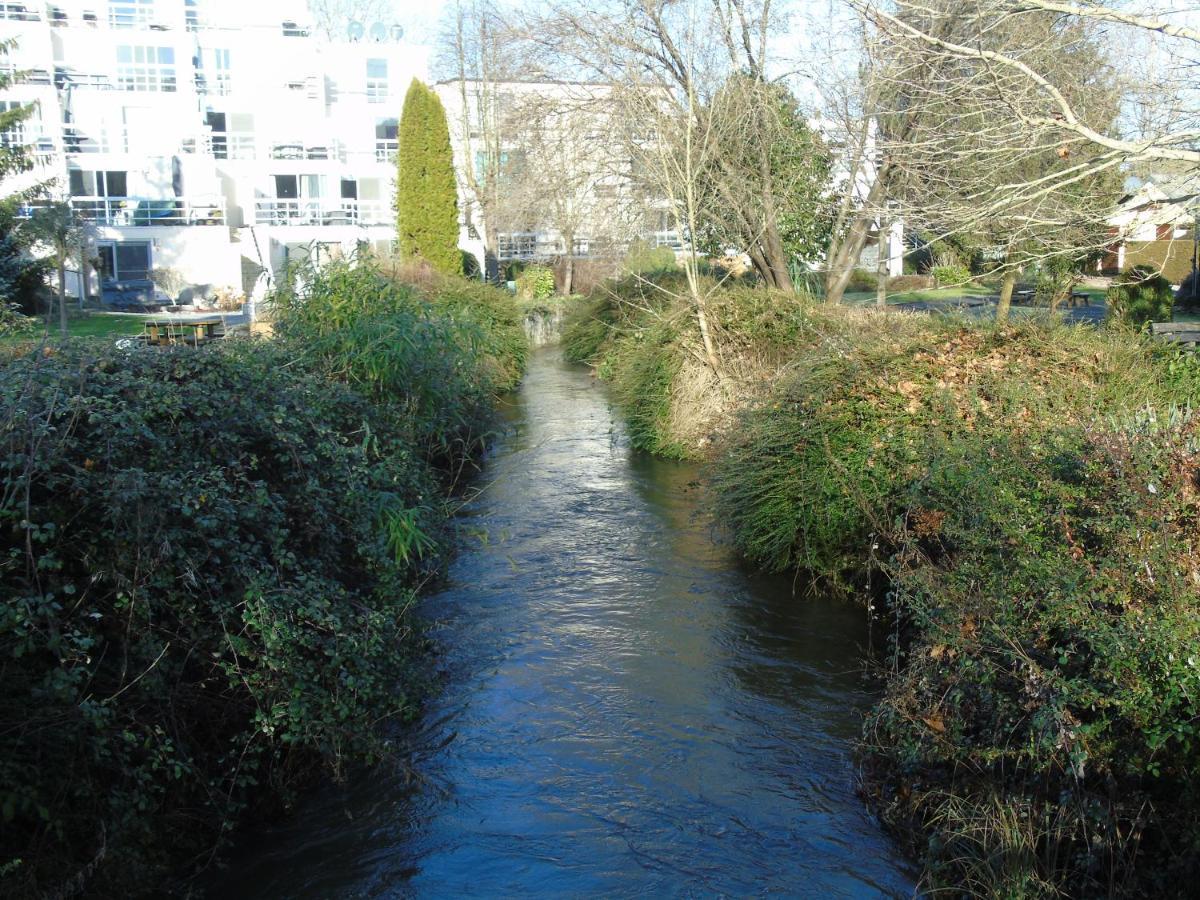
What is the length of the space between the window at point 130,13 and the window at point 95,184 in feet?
23.0

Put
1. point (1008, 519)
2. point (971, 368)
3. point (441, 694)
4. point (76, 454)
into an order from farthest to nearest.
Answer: point (971, 368) → point (441, 694) → point (1008, 519) → point (76, 454)

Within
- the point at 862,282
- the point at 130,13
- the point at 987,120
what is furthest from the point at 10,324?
the point at 130,13

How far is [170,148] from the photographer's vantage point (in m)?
41.8

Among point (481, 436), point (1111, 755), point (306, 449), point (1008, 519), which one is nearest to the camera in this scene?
point (1111, 755)

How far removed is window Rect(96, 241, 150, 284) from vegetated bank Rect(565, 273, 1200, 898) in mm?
34500

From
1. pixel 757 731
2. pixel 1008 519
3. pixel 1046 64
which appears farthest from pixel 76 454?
pixel 1046 64

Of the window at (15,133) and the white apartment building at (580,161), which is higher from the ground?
the window at (15,133)

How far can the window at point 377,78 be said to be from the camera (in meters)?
47.6

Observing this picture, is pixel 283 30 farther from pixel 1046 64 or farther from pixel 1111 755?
pixel 1111 755

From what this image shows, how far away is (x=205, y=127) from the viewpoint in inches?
1693

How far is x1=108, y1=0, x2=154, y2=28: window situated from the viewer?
4412cm

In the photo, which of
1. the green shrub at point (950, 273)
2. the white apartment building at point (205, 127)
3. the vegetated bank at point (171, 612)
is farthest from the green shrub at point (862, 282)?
the vegetated bank at point (171, 612)

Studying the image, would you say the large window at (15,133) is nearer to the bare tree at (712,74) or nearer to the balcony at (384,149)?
the balcony at (384,149)

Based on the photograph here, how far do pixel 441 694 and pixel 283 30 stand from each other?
4442cm
